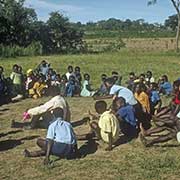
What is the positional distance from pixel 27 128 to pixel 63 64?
17.2 meters

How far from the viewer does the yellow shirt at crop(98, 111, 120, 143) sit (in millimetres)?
9750

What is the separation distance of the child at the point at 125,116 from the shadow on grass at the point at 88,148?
2.20ft

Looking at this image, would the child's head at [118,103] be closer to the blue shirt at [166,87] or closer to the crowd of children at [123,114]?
the crowd of children at [123,114]

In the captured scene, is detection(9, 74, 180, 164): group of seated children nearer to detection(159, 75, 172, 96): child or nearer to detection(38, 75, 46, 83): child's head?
detection(159, 75, 172, 96): child

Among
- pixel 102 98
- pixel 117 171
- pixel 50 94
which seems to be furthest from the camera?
pixel 50 94

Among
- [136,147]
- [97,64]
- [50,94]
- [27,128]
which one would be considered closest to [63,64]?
[97,64]

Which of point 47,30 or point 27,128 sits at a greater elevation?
point 47,30

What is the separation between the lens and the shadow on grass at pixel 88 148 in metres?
9.78

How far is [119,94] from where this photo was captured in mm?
11711

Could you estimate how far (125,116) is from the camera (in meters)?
10.4

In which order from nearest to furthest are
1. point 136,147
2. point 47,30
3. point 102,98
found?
point 136,147 → point 102,98 → point 47,30

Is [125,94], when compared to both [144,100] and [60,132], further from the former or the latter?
[60,132]

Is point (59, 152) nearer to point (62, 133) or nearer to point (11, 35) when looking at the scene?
point (62, 133)

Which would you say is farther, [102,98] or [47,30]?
[47,30]
